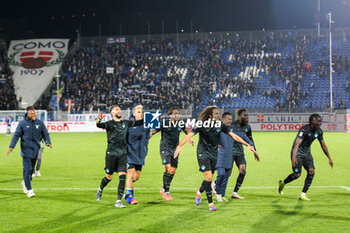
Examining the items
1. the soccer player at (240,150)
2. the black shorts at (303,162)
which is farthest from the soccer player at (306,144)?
the soccer player at (240,150)

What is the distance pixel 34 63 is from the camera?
6512 cm

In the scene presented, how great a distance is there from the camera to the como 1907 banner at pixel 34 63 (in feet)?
201

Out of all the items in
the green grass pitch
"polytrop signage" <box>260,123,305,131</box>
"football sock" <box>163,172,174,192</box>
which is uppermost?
"football sock" <box>163,172,174,192</box>

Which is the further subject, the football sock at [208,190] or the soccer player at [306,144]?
the soccer player at [306,144]

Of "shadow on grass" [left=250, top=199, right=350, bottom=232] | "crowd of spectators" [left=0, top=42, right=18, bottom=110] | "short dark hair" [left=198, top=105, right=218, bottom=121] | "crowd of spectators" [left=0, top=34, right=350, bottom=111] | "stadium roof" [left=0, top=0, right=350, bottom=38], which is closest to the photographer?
"shadow on grass" [left=250, top=199, right=350, bottom=232]

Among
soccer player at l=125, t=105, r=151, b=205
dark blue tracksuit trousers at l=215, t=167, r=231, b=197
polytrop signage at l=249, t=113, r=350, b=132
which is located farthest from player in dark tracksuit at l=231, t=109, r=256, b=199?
polytrop signage at l=249, t=113, r=350, b=132

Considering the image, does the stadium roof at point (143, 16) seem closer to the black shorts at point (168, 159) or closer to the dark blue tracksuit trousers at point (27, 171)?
the dark blue tracksuit trousers at point (27, 171)

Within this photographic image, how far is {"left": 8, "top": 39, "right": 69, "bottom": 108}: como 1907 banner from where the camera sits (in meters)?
61.2

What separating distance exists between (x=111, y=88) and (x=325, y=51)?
2676 cm

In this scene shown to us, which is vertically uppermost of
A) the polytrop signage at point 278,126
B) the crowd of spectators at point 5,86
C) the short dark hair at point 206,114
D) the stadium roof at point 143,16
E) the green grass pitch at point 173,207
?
the stadium roof at point 143,16

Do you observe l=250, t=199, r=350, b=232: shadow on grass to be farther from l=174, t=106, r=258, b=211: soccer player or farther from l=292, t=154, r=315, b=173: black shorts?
l=174, t=106, r=258, b=211: soccer player

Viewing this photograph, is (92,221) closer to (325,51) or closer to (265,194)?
(265,194)

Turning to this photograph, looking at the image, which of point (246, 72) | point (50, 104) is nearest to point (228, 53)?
point (246, 72)

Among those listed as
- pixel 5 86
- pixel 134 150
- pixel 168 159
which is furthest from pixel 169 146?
pixel 5 86
